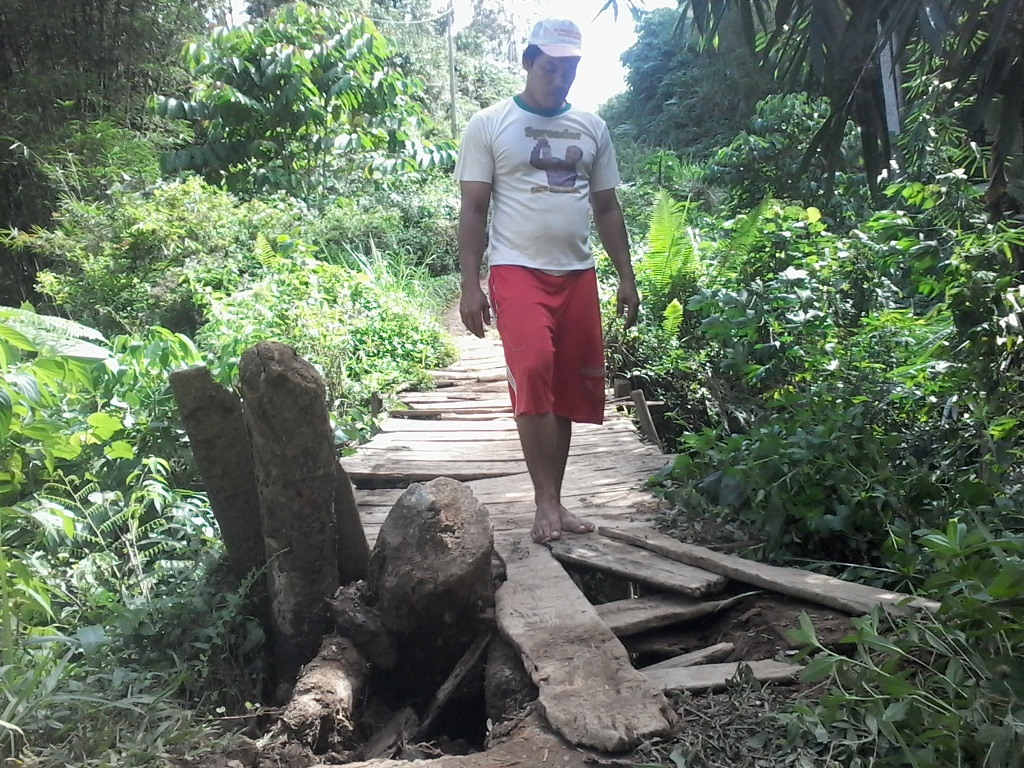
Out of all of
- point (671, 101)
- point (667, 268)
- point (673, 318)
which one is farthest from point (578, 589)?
point (671, 101)

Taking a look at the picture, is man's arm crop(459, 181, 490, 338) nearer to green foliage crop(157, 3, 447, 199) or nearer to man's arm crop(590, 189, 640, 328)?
man's arm crop(590, 189, 640, 328)

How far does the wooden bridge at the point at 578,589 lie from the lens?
6.27 ft

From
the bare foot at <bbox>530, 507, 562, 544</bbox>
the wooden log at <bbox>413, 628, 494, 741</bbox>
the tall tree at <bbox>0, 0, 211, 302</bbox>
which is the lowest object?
the wooden log at <bbox>413, 628, 494, 741</bbox>

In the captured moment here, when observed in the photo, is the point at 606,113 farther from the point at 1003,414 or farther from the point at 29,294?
the point at 1003,414

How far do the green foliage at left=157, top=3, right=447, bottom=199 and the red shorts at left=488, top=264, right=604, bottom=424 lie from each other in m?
9.21

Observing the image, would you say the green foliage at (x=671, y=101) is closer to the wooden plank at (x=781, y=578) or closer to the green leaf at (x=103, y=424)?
the wooden plank at (x=781, y=578)

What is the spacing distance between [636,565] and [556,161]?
1.52 meters

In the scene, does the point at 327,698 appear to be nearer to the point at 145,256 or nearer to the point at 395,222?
the point at 145,256

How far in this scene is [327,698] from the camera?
91.7 inches

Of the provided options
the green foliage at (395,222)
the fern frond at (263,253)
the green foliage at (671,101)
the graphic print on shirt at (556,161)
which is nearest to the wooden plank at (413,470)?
the graphic print on shirt at (556,161)

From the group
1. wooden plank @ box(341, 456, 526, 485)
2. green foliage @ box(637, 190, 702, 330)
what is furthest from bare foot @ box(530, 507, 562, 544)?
green foliage @ box(637, 190, 702, 330)

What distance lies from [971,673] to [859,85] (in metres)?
1.34

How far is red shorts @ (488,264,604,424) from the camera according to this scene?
3012 mm

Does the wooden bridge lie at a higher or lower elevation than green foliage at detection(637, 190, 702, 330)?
lower
